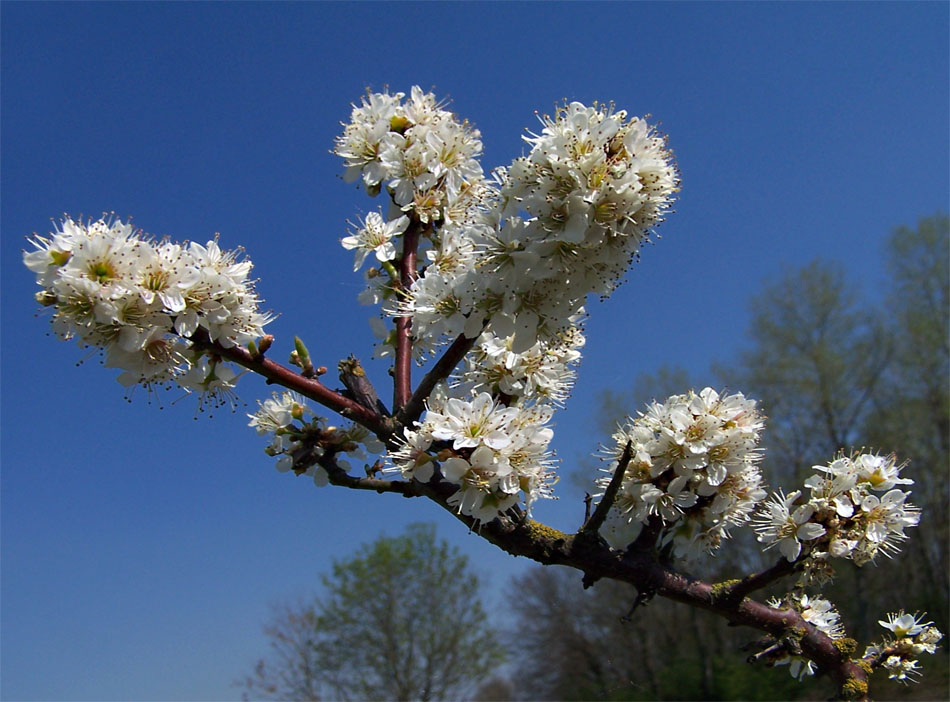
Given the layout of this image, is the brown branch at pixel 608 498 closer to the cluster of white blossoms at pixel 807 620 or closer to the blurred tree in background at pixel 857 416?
the cluster of white blossoms at pixel 807 620

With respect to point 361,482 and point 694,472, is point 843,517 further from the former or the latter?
point 361,482

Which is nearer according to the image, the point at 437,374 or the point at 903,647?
the point at 437,374

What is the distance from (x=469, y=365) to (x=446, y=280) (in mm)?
387

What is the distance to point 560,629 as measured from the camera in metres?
26.1

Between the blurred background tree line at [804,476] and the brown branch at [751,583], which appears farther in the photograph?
the blurred background tree line at [804,476]

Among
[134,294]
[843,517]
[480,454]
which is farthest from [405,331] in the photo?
[843,517]

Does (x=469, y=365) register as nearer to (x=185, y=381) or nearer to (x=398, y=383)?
(x=398, y=383)

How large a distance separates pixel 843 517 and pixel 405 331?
135 cm

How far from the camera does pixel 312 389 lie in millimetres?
1891

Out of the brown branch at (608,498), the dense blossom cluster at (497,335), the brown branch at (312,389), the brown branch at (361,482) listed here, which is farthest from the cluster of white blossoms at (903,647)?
the brown branch at (312,389)

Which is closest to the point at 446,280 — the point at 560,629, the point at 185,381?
the point at 185,381

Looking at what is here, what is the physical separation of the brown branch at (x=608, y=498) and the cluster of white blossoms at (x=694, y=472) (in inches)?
5.9

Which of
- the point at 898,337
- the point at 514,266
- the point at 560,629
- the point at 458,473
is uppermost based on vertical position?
the point at 898,337

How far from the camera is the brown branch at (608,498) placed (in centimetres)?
167
